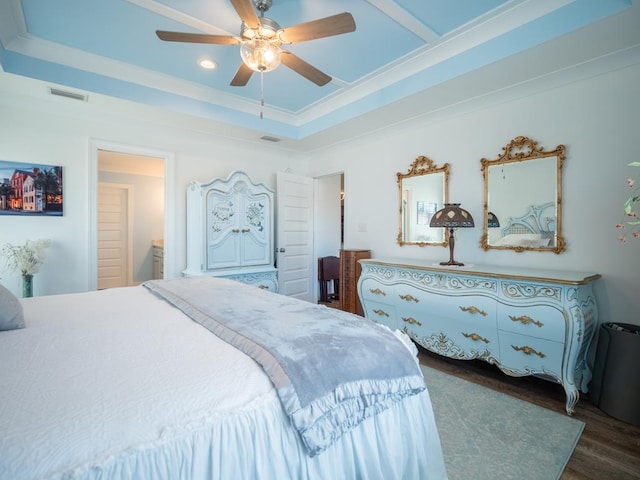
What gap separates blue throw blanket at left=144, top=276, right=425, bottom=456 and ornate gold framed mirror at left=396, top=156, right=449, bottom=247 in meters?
2.16

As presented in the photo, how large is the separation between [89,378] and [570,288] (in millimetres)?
2574

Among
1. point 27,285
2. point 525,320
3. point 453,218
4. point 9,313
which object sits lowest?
point 525,320

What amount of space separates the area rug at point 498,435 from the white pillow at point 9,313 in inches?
84.3

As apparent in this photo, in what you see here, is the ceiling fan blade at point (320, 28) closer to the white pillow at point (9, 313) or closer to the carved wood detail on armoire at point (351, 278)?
the white pillow at point (9, 313)

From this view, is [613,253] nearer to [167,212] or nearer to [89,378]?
[89,378]

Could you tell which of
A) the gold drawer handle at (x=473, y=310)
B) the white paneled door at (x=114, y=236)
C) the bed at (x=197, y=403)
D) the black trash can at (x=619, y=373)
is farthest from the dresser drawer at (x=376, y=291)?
the white paneled door at (x=114, y=236)

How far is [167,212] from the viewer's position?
3756 mm

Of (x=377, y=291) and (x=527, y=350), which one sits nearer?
(x=527, y=350)

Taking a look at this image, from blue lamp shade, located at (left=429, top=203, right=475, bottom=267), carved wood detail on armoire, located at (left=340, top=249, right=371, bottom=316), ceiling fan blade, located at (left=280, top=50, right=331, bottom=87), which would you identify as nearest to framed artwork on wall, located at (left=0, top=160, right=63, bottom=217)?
ceiling fan blade, located at (left=280, top=50, right=331, bottom=87)

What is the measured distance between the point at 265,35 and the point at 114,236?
5793 millimetres

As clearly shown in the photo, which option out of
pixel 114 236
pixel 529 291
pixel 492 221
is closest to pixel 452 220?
pixel 492 221

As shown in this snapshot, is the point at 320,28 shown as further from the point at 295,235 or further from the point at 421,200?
the point at 295,235

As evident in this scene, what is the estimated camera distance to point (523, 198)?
273cm

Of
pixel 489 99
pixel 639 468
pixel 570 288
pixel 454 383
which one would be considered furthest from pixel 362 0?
pixel 639 468
